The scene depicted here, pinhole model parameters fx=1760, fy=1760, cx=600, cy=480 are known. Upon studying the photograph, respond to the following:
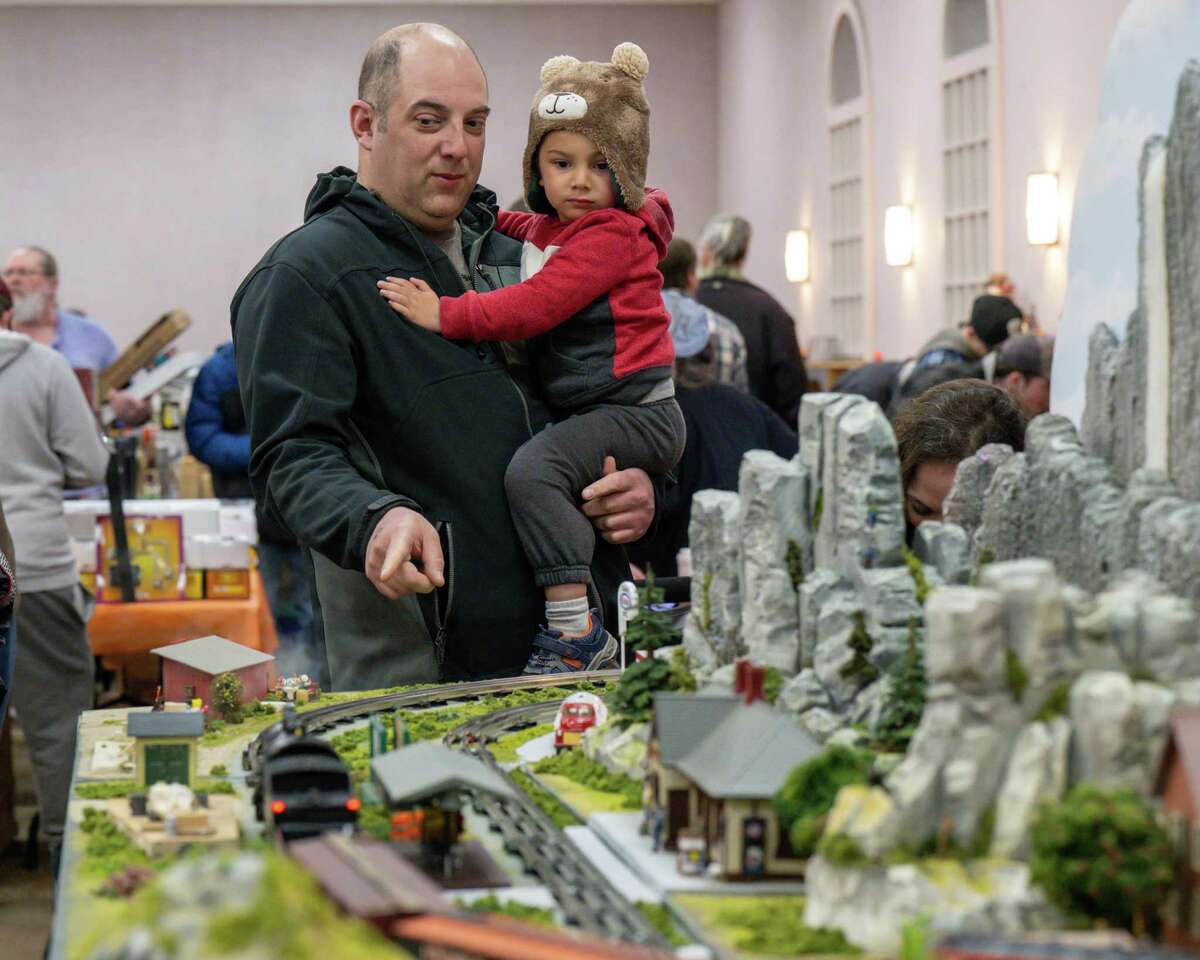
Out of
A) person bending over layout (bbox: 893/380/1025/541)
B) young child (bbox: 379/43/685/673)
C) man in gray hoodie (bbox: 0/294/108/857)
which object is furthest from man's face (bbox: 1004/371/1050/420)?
man in gray hoodie (bbox: 0/294/108/857)

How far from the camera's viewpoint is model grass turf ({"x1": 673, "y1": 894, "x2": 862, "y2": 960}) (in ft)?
→ 6.92

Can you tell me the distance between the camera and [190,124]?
21375mm

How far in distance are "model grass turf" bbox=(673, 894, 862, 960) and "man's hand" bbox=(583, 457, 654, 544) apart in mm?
1849

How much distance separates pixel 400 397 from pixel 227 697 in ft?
2.54

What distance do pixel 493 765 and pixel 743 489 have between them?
2.26 feet

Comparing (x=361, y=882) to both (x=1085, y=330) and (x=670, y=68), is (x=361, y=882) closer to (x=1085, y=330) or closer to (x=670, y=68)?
(x=1085, y=330)

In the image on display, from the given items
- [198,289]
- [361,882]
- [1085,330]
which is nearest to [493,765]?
[361,882]

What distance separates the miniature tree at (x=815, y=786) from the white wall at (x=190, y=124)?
1907 centimetres

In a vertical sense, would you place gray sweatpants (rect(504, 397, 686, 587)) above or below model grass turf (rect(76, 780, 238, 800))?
above

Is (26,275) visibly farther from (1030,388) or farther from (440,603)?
(440,603)

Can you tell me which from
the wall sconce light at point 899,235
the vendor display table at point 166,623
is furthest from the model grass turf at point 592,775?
the wall sconce light at point 899,235

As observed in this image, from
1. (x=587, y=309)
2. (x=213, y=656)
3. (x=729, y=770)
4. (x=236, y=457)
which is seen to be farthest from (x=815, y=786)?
(x=236, y=457)

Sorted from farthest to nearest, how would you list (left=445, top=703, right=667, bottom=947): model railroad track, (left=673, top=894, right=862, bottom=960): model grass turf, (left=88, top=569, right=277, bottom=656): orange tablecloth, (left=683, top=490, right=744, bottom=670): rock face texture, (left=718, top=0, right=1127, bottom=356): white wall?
(left=718, top=0, right=1127, bottom=356): white wall, (left=88, top=569, right=277, bottom=656): orange tablecloth, (left=683, top=490, right=744, bottom=670): rock face texture, (left=445, top=703, right=667, bottom=947): model railroad track, (left=673, top=894, right=862, bottom=960): model grass turf

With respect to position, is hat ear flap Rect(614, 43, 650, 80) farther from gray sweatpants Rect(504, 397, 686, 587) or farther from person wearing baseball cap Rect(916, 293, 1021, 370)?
person wearing baseball cap Rect(916, 293, 1021, 370)
